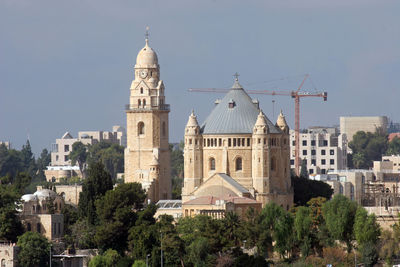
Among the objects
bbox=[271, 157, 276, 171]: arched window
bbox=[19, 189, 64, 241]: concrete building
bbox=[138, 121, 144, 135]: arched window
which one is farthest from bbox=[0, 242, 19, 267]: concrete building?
Result: bbox=[271, 157, 276, 171]: arched window

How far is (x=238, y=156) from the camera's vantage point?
116188 mm

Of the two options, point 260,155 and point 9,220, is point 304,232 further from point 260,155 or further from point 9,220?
point 9,220

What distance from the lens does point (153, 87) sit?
401 ft

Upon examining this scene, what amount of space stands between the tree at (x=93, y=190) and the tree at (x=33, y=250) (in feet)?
22.6

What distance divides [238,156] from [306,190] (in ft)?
31.1

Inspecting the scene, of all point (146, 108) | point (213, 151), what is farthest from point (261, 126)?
point (146, 108)

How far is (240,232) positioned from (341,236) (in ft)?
24.3

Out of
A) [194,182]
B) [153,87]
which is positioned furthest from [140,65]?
[194,182]

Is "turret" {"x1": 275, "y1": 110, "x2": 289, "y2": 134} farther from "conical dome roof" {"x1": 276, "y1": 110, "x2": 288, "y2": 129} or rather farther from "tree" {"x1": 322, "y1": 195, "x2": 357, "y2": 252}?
"tree" {"x1": 322, "y1": 195, "x2": 357, "y2": 252}

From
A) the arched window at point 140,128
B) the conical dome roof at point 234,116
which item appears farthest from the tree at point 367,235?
the arched window at point 140,128

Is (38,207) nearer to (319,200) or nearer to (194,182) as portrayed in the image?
(194,182)

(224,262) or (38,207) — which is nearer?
(224,262)

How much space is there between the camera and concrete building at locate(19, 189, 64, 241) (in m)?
109

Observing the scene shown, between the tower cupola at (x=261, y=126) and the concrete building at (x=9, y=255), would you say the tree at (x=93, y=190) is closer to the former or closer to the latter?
the concrete building at (x=9, y=255)
